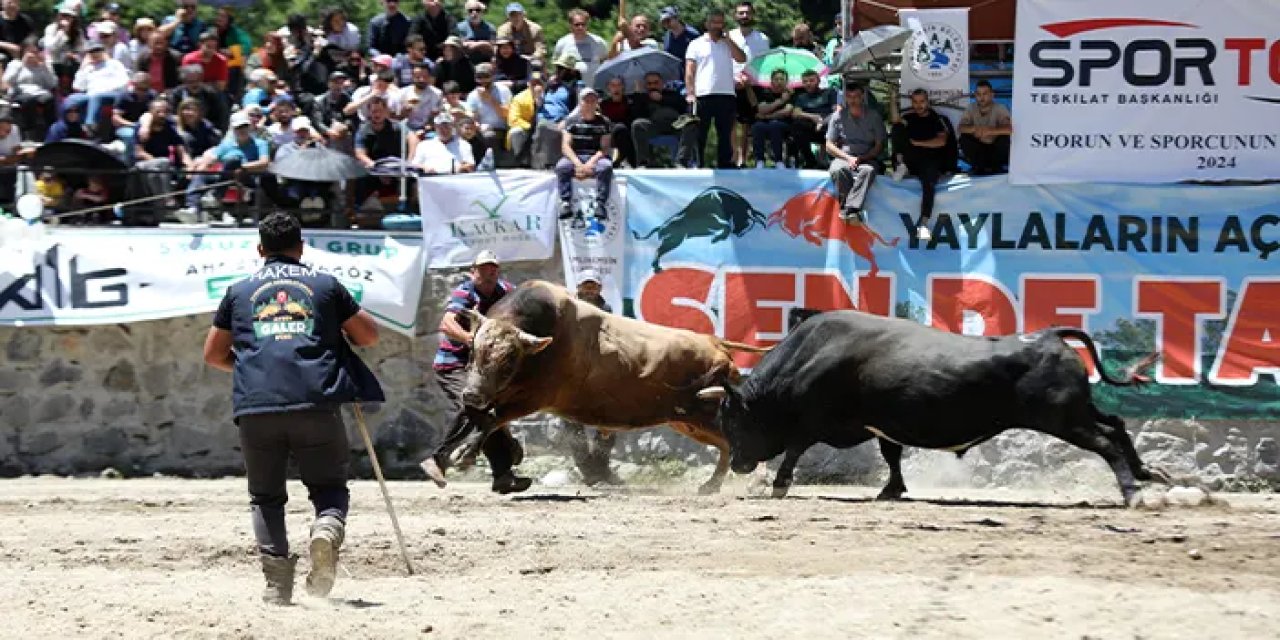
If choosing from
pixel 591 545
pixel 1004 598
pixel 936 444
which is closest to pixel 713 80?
pixel 936 444

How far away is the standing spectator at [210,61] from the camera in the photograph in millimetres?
19891

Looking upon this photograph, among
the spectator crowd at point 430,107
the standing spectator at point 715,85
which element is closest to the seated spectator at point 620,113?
the spectator crowd at point 430,107

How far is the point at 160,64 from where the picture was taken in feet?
65.3

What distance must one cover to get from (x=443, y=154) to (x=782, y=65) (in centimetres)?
317

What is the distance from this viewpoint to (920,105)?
53.8 feet

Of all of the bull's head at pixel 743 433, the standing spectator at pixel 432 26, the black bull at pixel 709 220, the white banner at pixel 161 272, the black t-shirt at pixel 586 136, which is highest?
the standing spectator at pixel 432 26

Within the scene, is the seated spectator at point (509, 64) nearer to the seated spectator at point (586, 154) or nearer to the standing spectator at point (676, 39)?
the standing spectator at point (676, 39)

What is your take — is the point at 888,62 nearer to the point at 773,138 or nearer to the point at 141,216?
Answer: the point at 773,138

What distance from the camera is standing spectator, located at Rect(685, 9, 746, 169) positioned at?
1748 centimetres

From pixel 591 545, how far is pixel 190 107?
9.08m

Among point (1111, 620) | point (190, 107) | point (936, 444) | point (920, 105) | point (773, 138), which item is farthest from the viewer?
point (190, 107)

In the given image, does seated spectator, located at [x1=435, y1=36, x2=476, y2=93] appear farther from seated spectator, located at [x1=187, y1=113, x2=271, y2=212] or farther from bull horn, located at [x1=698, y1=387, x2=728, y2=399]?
bull horn, located at [x1=698, y1=387, x2=728, y2=399]

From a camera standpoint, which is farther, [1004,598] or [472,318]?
[472,318]

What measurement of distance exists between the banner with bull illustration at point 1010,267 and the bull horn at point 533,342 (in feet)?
8.26
